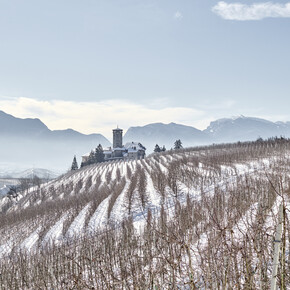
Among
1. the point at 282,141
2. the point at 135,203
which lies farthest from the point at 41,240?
the point at 282,141

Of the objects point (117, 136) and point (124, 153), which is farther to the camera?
point (117, 136)

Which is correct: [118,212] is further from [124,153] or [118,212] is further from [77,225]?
[124,153]

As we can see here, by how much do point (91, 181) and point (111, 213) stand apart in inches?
1361

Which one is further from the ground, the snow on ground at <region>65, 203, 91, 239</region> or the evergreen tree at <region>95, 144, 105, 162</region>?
the evergreen tree at <region>95, 144, 105, 162</region>

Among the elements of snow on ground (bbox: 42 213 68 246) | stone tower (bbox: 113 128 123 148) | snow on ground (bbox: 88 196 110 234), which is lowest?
snow on ground (bbox: 42 213 68 246)

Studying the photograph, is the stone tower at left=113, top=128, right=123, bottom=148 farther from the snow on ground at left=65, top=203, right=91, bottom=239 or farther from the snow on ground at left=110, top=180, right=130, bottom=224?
the snow on ground at left=110, top=180, right=130, bottom=224

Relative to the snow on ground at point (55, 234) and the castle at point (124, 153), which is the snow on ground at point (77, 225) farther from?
the castle at point (124, 153)

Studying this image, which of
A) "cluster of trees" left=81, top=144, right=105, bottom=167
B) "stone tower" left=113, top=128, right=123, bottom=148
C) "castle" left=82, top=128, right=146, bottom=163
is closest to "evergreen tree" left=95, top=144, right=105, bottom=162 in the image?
"cluster of trees" left=81, top=144, right=105, bottom=167

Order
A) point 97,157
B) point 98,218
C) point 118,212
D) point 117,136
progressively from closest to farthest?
point 98,218 < point 118,212 < point 97,157 < point 117,136

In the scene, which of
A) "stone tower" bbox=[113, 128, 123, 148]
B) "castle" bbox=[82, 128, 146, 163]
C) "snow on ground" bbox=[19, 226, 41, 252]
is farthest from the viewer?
"stone tower" bbox=[113, 128, 123, 148]

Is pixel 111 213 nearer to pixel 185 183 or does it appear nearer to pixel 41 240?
pixel 41 240

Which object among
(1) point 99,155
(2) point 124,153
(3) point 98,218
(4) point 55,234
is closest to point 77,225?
(3) point 98,218

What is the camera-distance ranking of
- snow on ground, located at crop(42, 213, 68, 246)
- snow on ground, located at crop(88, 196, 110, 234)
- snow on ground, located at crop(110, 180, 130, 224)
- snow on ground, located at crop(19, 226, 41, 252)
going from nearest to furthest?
snow on ground, located at crop(42, 213, 68, 246) → snow on ground, located at crop(88, 196, 110, 234) → snow on ground, located at crop(19, 226, 41, 252) → snow on ground, located at crop(110, 180, 130, 224)

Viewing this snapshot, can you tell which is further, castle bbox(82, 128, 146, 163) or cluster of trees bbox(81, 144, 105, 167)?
castle bbox(82, 128, 146, 163)
